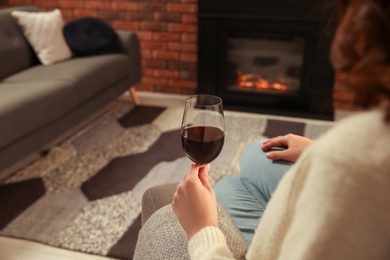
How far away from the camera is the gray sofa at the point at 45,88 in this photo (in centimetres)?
206

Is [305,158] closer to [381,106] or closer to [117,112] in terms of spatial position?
[381,106]

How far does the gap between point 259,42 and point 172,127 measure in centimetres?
104

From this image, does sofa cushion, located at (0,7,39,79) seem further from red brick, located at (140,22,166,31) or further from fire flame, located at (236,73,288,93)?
fire flame, located at (236,73,288,93)

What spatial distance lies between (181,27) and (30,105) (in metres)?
1.64

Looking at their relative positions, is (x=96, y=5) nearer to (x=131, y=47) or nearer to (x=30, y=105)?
(x=131, y=47)

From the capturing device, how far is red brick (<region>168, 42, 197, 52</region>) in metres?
3.43

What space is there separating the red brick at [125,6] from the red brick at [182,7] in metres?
0.31

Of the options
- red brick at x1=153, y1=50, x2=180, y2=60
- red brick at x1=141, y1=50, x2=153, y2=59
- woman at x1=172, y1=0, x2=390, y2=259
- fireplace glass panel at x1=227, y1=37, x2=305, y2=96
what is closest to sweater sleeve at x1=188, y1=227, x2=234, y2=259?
woman at x1=172, y1=0, x2=390, y2=259

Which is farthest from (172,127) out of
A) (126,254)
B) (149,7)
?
(126,254)

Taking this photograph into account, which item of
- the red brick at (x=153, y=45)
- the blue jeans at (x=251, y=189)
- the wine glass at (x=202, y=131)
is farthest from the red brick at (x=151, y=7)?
the wine glass at (x=202, y=131)

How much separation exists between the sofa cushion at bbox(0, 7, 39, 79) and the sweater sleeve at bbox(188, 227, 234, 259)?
94.5 inches

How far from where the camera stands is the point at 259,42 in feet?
10.8

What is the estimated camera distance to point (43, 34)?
2893mm

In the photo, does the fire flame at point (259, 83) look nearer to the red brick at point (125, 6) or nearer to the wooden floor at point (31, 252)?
the red brick at point (125, 6)
